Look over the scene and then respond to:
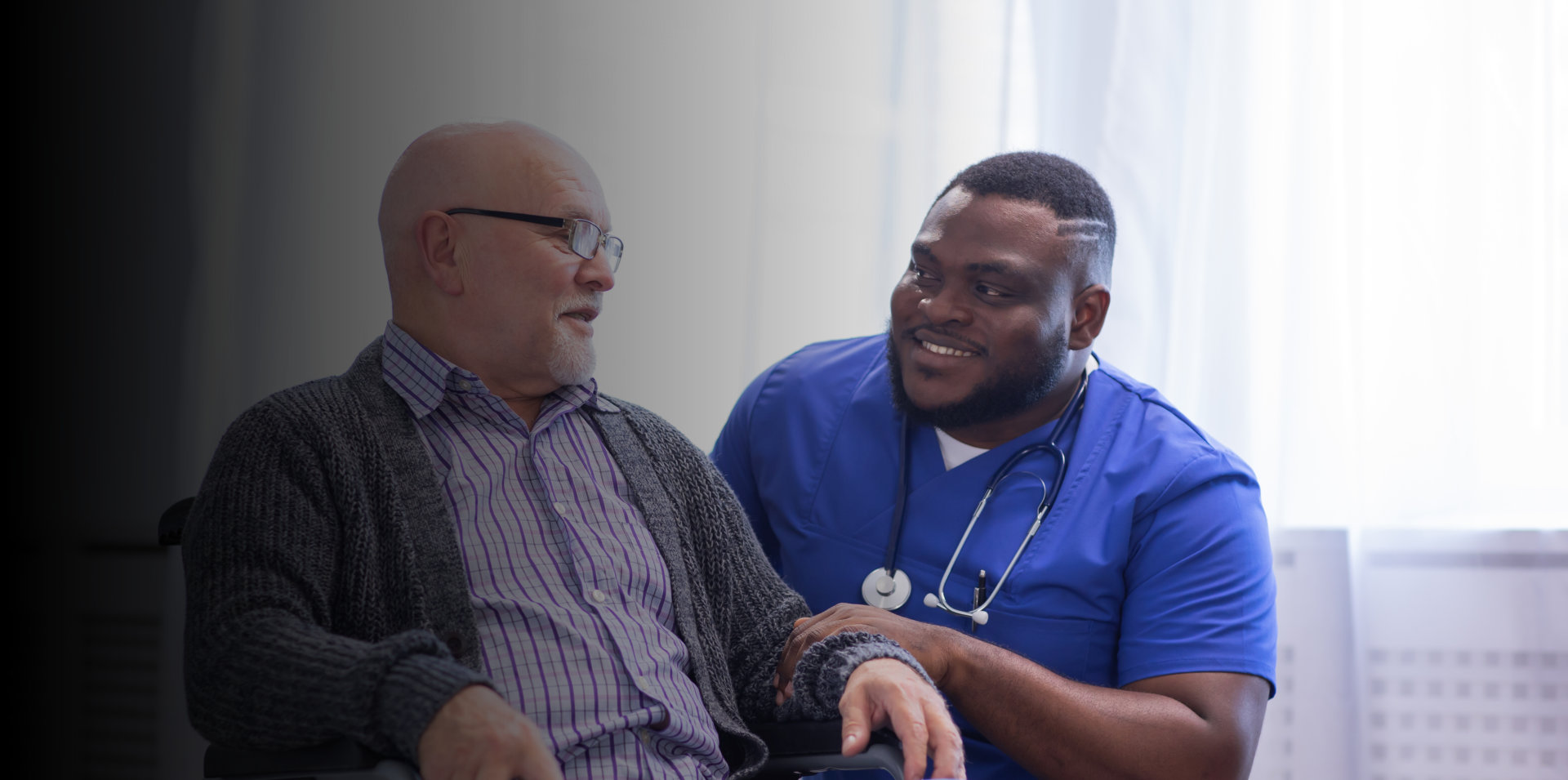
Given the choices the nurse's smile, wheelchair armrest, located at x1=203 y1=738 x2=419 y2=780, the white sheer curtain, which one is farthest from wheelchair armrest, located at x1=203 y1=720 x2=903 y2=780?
the white sheer curtain

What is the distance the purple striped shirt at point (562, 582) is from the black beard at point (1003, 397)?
0.51m

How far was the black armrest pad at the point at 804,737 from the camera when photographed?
1159mm

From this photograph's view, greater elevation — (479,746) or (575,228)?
(575,228)

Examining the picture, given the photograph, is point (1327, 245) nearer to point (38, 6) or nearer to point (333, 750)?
point (333, 750)

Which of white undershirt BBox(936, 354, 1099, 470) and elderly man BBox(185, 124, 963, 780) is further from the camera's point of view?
white undershirt BBox(936, 354, 1099, 470)

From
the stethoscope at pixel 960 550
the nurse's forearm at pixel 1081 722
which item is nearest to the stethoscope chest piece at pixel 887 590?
the stethoscope at pixel 960 550

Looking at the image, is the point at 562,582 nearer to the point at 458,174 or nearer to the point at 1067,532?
Result: the point at 458,174

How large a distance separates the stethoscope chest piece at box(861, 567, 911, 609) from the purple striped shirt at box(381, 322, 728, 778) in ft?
1.19

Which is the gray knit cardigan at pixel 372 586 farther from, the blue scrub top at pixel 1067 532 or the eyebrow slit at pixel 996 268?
the eyebrow slit at pixel 996 268

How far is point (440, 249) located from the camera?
3.98 feet

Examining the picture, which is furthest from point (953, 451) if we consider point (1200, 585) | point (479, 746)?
point (479, 746)

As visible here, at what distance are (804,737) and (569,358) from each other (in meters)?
0.49

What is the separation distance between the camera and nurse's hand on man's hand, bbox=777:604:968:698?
123 centimetres

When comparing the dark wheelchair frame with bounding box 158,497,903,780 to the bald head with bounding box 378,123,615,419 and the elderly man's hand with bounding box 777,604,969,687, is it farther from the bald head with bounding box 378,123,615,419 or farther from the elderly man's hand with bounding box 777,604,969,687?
the bald head with bounding box 378,123,615,419
